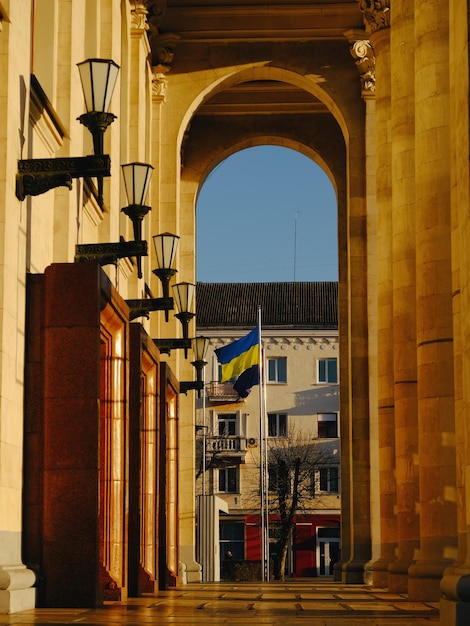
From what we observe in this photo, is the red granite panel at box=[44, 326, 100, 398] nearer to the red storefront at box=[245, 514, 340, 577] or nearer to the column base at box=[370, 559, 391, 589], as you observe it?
the column base at box=[370, 559, 391, 589]

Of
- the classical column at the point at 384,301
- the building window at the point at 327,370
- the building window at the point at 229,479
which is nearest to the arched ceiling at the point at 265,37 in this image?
the classical column at the point at 384,301

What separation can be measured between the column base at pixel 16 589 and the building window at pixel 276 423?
67749 millimetres

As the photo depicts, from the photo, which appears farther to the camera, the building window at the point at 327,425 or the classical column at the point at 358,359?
the building window at the point at 327,425

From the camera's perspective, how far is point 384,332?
99.7 ft

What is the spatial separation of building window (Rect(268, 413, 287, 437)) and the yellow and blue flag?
28.6 metres

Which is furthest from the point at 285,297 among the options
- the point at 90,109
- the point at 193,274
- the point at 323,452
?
the point at 90,109

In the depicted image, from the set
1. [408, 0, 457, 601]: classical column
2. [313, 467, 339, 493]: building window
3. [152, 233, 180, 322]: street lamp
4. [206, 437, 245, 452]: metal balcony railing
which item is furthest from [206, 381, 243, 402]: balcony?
[408, 0, 457, 601]: classical column

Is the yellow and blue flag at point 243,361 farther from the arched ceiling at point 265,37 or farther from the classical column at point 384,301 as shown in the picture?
the classical column at point 384,301

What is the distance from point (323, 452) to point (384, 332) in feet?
170

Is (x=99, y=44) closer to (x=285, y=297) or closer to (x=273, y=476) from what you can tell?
(x=273, y=476)

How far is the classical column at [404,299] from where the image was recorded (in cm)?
2516

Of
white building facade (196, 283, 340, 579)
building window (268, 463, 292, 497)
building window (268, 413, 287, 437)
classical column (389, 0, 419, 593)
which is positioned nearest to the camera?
classical column (389, 0, 419, 593)

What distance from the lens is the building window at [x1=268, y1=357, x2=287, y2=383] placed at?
83875 millimetres

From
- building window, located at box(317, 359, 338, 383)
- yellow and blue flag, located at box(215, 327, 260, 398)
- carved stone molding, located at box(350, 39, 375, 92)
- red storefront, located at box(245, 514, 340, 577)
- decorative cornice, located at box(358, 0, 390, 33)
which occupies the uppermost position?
carved stone molding, located at box(350, 39, 375, 92)
